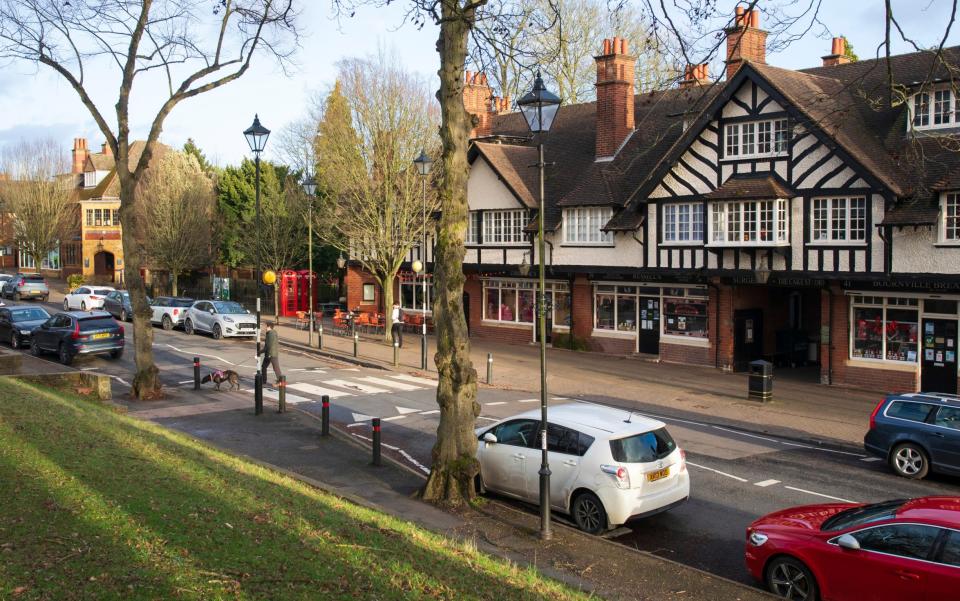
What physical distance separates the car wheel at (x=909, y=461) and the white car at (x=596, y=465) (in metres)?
5.55

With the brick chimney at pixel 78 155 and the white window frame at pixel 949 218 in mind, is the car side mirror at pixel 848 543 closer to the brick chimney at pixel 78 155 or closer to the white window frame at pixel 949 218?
the white window frame at pixel 949 218

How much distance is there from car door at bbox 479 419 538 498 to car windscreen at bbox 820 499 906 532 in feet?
14.4

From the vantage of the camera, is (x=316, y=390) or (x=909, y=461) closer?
(x=909, y=461)

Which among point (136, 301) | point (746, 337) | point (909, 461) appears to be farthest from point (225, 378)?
point (746, 337)

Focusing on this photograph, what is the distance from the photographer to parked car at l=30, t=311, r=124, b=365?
2658cm

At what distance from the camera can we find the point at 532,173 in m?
34.4

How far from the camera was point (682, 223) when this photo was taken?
1101 inches

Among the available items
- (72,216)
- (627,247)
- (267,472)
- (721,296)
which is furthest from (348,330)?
(72,216)

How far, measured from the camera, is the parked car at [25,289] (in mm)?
51719

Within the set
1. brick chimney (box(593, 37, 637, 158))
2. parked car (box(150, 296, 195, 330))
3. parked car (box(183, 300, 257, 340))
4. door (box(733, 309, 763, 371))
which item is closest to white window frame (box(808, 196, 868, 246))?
door (box(733, 309, 763, 371))

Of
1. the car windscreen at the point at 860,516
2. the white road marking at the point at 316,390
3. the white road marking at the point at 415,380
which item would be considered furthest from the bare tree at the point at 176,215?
the car windscreen at the point at 860,516

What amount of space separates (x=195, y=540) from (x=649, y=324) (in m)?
24.3

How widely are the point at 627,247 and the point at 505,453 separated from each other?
18.4 meters

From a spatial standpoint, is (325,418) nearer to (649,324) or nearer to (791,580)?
(791,580)
